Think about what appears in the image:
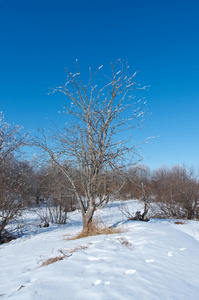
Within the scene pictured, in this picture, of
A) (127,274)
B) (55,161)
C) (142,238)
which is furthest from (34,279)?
(55,161)

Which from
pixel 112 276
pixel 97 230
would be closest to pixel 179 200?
pixel 97 230

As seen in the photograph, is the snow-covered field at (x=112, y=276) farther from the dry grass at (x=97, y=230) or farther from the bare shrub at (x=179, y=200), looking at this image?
the bare shrub at (x=179, y=200)

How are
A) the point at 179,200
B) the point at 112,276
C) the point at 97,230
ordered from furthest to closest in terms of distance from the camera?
the point at 179,200 → the point at 97,230 → the point at 112,276

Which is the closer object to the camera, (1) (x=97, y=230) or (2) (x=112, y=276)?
(2) (x=112, y=276)

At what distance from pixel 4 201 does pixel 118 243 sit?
6333 mm

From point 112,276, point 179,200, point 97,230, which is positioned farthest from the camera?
point 179,200

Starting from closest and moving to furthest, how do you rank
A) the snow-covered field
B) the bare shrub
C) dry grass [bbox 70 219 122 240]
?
the snow-covered field → dry grass [bbox 70 219 122 240] → the bare shrub

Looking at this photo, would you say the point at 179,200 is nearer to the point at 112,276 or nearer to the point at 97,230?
the point at 97,230

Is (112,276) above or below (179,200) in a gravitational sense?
below

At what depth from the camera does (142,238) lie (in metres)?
3.96

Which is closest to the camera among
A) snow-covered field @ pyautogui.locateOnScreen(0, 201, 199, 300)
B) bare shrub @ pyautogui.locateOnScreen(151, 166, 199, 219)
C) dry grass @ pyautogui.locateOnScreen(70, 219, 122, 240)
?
snow-covered field @ pyautogui.locateOnScreen(0, 201, 199, 300)

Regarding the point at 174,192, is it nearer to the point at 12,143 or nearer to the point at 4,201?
the point at 4,201

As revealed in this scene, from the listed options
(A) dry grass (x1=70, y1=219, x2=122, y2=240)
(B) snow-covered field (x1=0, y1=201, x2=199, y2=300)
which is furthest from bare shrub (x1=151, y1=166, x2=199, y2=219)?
(B) snow-covered field (x1=0, y1=201, x2=199, y2=300)

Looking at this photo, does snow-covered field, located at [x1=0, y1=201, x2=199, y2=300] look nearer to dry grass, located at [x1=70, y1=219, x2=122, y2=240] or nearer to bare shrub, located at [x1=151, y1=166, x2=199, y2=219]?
dry grass, located at [x1=70, y1=219, x2=122, y2=240]
